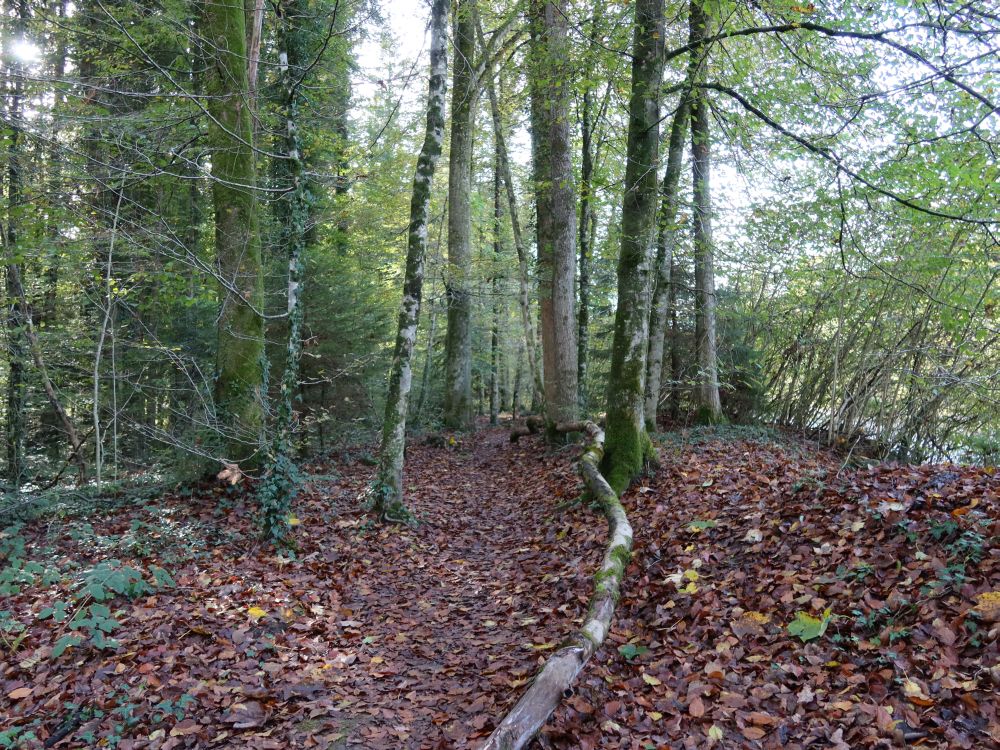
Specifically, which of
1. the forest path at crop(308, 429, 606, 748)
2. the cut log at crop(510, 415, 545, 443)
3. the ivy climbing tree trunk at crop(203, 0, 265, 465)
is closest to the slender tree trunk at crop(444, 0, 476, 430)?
the cut log at crop(510, 415, 545, 443)

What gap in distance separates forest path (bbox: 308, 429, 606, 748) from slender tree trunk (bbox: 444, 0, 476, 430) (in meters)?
5.58

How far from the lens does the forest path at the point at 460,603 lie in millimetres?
4184

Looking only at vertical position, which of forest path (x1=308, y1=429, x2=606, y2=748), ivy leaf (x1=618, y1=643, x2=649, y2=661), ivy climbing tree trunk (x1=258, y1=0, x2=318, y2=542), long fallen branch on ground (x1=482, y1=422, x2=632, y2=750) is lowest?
forest path (x1=308, y1=429, x2=606, y2=748)

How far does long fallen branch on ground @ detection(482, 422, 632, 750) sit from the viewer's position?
3533 mm

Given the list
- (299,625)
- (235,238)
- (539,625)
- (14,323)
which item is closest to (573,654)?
(539,625)

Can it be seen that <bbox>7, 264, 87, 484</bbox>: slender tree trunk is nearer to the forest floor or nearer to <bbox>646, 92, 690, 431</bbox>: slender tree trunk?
the forest floor

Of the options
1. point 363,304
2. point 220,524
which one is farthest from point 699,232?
point 220,524

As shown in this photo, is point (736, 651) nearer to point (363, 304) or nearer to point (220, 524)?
point (220, 524)

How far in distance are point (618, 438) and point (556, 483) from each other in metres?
2.10

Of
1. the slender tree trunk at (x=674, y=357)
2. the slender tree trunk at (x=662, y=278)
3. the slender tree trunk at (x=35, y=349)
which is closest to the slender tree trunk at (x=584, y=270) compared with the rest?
the slender tree trunk at (x=674, y=357)

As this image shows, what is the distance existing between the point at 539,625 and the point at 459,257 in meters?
11.8

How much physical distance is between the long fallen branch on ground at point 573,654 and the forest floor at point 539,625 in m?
0.13

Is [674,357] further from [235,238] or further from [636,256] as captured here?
[235,238]

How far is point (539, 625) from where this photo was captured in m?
5.33
